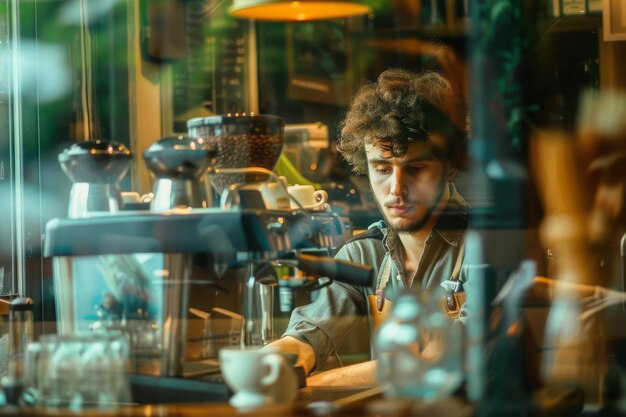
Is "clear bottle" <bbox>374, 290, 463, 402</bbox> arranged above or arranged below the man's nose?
below

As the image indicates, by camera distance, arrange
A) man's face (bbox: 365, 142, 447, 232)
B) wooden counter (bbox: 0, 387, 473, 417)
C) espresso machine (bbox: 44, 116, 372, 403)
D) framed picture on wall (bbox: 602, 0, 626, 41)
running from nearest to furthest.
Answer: wooden counter (bbox: 0, 387, 473, 417), espresso machine (bbox: 44, 116, 372, 403), framed picture on wall (bbox: 602, 0, 626, 41), man's face (bbox: 365, 142, 447, 232)

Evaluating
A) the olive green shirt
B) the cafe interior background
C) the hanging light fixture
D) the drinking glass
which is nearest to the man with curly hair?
the olive green shirt

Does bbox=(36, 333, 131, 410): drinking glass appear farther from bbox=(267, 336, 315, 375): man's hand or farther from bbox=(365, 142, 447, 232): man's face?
bbox=(365, 142, 447, 232): man's face

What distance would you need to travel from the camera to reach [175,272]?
1.80 m

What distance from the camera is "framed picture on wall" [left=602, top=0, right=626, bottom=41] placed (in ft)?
6.90

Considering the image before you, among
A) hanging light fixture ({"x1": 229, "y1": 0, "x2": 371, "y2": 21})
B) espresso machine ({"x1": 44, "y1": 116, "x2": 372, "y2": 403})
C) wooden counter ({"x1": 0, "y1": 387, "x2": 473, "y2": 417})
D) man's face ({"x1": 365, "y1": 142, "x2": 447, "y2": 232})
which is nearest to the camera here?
wooden counter ({"x1": 0, "y1": 387, "x2": 473, "y2": 417})

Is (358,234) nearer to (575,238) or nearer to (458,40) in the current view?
(458,40)

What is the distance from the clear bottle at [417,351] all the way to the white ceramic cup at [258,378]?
0.53 ft

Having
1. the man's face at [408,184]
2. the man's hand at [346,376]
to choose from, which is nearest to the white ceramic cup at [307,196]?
the man's face at [408,184]

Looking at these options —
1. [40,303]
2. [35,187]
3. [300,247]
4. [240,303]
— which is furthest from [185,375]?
[35,187]

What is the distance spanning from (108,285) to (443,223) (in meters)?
1.23

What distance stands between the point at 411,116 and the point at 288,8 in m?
0.60

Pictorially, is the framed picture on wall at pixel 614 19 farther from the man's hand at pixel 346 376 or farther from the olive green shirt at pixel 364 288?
the man's hand at pixel 346 376

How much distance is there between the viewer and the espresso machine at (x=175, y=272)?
177 centimetres
